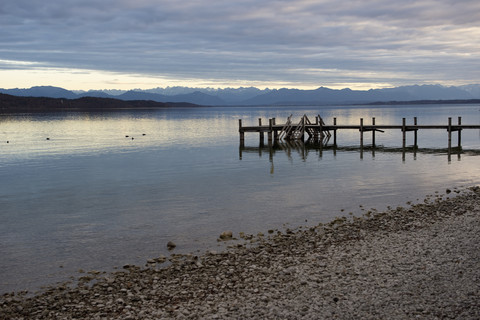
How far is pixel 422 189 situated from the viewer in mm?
24203

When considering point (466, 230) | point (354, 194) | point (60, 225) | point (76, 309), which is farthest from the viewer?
point (354, 194)

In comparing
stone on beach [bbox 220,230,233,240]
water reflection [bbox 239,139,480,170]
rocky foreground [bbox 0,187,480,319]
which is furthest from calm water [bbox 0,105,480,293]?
rocky foreground [bbox 0,187,480,319]

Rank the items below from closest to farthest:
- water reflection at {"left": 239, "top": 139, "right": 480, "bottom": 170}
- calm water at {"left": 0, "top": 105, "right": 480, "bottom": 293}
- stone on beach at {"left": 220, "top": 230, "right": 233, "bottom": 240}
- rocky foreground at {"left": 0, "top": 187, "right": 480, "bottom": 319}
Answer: rocky foreground at {"left": 0, "top": 187, "right": 480, "bottom": 319}
calm water at {"left": 0, "top": 105, "right": 480, "bottom": 293}
stone on beach at {"left": 220, "top": 230, "right": 233, "bottom": 240}
water reflection at {"left": 239, "top": 139, "right": 480, "bottom": 170}

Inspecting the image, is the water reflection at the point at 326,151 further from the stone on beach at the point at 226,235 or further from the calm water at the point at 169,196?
the stone on beach at the point at 226,235

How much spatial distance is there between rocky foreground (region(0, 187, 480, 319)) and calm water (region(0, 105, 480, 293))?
1846 mm

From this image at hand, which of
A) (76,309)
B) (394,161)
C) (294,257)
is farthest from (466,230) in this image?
(394,161)

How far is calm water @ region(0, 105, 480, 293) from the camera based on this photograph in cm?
1484

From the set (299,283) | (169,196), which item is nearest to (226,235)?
(299,283)

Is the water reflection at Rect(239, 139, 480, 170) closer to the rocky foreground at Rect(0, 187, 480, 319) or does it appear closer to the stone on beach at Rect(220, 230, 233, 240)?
the stone on beach at Rect(220, 230, 233, 240)

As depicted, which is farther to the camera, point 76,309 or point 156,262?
point 156,262

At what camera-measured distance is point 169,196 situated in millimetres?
23250

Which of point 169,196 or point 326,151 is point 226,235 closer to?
point 169,196

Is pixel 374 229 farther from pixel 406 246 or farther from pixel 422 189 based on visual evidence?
pixel 422 189

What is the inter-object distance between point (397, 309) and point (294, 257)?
4221 millimetres
